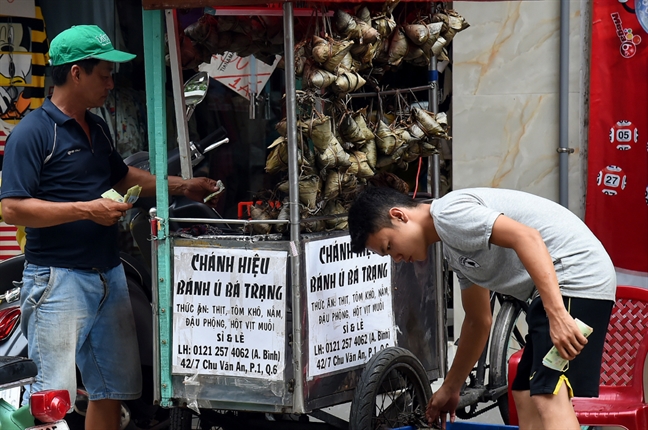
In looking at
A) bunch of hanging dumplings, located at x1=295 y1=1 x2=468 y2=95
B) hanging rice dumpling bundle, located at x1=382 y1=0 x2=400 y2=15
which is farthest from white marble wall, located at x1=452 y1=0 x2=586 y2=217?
hanging rice dumpling bundle, located at x1=382 y1=0 x2=400 y2=15

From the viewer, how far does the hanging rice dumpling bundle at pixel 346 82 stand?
12.5ft

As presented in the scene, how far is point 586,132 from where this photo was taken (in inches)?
242

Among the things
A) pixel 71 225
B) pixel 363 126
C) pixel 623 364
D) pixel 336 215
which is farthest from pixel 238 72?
pixel 623 364

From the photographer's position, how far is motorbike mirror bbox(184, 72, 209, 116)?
399cm

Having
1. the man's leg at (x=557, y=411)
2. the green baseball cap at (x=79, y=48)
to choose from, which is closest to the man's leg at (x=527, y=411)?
the man's leg at (x=557, y=411)

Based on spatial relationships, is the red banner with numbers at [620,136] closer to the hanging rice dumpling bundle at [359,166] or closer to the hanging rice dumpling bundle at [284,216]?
the hanging rice dumpling bundle at [359,166]

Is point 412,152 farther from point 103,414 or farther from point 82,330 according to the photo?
point 103,414

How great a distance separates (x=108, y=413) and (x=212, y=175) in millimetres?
2692

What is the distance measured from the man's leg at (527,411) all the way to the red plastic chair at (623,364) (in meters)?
0.48

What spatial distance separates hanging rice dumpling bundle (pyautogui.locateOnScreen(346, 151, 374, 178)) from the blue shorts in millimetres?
1152

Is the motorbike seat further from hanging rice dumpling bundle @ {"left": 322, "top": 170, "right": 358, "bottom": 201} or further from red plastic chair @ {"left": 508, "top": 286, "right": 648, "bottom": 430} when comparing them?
red plastic chair @ {"left": 508, "top": 286, "right": 648, "bottom": 430}

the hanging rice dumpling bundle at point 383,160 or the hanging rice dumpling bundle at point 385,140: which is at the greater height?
the hanging rice dumpling bundle at point 385,140

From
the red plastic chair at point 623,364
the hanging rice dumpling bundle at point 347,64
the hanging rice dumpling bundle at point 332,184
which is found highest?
the hanging rice dumpling bundle at point 347,64

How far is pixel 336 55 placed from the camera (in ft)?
12.3
